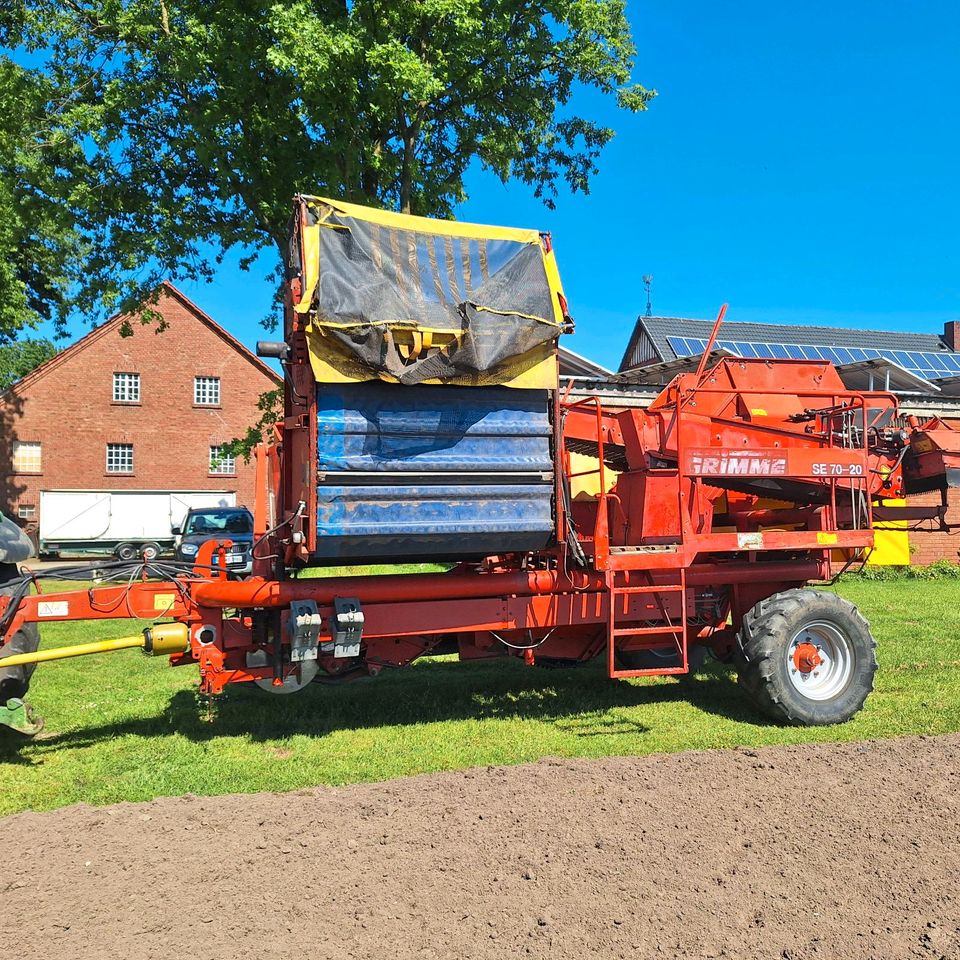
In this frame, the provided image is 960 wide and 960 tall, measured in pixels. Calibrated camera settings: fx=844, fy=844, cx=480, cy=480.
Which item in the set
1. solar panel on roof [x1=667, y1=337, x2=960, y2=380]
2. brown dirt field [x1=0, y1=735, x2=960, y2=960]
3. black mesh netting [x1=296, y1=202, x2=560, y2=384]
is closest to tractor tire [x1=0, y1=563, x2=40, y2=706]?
brown dirt field [x1=0, y1=735, x2=960, y2=960]

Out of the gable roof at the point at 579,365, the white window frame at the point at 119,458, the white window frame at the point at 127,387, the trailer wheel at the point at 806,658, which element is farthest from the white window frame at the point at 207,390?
the trailer wheel at the point at 806,658

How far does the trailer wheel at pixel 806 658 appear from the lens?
621 centimetres

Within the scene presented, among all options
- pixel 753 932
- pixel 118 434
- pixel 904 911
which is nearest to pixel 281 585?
pixel 753 932

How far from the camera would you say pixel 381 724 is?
6.50 m

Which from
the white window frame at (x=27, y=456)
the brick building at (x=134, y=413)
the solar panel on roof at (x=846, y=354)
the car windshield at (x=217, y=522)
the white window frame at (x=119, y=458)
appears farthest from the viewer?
the white window frame at (x=119, y=458)

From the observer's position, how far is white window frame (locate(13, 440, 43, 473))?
30953mm

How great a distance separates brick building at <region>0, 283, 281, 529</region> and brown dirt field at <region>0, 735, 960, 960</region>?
28.1m

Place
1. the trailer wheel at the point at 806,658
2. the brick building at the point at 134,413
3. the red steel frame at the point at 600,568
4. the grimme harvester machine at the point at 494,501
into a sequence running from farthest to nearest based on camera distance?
the brick building at the point at 134,413
the trailer wheel at the point at 806,658
the red steel frame at the point at 600,568
the grimme harvester machine at the point at 494,501

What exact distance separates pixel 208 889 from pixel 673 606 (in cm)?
386

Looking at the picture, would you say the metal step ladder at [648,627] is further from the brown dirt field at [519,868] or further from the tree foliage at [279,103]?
Answer: the tree foliage at [279,103]

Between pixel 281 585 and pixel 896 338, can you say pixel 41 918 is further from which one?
pixel 896 338

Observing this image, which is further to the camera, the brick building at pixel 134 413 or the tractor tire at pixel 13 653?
the brick building at pixel 134 413

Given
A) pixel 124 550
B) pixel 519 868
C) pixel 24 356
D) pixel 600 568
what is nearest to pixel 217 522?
pixel 124 550

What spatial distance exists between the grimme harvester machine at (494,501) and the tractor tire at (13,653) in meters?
0.02
